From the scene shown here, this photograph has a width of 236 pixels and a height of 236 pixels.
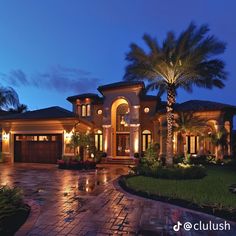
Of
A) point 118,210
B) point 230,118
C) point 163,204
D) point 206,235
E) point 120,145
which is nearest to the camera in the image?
point 206,235

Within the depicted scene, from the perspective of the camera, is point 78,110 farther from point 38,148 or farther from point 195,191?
point 195,191

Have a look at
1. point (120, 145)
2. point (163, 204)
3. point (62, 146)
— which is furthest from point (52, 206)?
point (120, 145)

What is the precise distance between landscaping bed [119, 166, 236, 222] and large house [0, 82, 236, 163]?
995 centimetres

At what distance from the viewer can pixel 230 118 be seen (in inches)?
856

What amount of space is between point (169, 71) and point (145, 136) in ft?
38.3

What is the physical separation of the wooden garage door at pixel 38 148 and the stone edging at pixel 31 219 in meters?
14.9

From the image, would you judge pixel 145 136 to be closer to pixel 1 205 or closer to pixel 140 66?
pixel 140 66

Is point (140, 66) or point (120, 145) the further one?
point (120, 145)

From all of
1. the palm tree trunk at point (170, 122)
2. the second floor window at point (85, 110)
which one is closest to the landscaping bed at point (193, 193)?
the palm tree trunk at point (170, 122)

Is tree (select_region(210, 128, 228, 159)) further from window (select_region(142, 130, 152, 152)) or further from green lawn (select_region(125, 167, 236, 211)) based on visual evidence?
green lawn (select_region(125, 167, 236, 211))

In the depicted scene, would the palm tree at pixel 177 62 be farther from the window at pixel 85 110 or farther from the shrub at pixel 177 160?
the window at pixel 85 110

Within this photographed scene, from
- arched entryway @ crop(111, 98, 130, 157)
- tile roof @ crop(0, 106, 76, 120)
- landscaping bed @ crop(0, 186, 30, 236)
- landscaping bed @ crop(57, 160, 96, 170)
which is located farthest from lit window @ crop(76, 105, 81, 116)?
landscaping bed @ crop(0, 186, 30, 236)

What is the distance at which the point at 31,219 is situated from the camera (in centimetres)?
683

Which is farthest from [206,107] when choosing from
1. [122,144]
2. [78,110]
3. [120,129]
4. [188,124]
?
[78,110]
